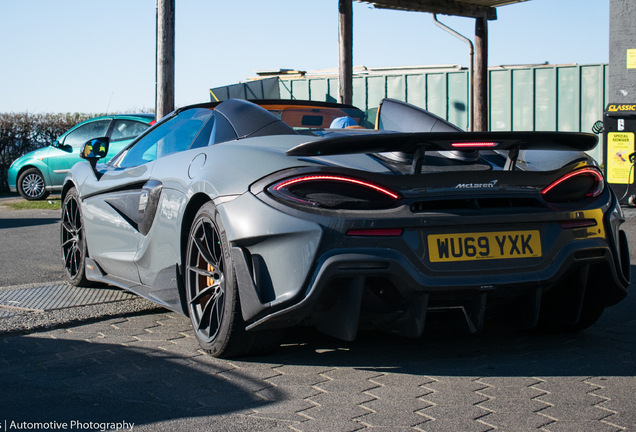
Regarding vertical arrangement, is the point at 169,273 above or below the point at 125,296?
above

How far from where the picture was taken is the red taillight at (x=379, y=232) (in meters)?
2.81

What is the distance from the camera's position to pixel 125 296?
4.93 meters

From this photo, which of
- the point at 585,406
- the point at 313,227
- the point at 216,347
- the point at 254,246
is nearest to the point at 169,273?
the point at 216,347

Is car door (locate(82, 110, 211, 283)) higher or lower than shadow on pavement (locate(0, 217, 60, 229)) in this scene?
higher

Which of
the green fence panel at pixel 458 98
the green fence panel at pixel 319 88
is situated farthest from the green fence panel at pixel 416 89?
the green fence panel at pixel 319 88

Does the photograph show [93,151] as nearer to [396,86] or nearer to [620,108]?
[620,108]

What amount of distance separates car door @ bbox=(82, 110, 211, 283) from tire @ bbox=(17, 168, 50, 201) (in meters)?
10.6

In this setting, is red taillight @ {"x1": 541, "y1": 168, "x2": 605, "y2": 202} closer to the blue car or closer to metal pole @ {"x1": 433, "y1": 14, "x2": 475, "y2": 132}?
the blue car

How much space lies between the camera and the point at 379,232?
2.83 m

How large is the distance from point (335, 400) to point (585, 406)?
3.02 feet

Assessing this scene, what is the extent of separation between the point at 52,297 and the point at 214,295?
6.54 ft

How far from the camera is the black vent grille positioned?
292 cm

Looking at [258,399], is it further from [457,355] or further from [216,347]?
[457,355]

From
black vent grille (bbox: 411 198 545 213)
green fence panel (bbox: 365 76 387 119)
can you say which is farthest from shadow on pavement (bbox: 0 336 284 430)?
green fence panel (bbox: 365 76 387 119)
